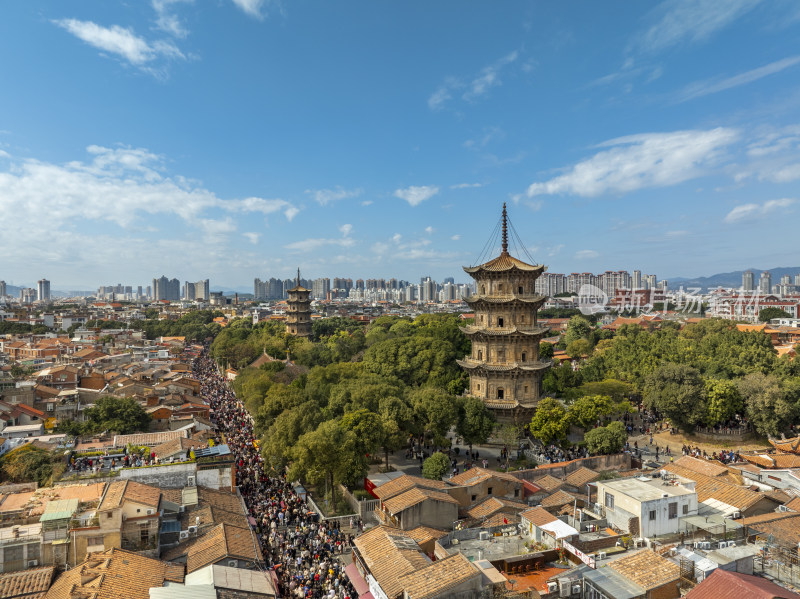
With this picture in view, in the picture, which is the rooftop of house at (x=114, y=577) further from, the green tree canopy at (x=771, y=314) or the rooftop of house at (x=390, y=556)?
the green tree canopy at (x=771, y=314)

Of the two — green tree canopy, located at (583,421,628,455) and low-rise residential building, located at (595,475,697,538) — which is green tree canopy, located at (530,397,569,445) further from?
low-rise residential building, located at (595,475,697,538)

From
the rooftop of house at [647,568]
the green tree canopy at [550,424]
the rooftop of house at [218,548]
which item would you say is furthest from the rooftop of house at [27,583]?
the green tree canopy at [550,424]

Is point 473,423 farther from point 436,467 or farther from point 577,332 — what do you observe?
point 577,332

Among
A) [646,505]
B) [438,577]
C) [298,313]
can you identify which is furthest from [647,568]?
[298,313]

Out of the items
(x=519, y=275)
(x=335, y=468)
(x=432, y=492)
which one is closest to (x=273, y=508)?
(x=335, y=468)

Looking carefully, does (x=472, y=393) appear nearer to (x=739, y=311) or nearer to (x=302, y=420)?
(x=302, y=420)

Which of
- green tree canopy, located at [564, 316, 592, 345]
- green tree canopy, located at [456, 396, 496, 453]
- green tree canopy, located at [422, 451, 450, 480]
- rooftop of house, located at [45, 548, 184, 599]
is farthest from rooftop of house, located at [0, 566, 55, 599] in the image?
green tree canopy, located at [564, 316, 592, 345]
